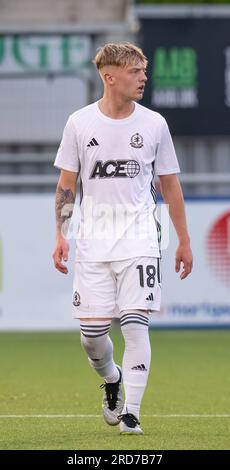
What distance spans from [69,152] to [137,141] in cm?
41

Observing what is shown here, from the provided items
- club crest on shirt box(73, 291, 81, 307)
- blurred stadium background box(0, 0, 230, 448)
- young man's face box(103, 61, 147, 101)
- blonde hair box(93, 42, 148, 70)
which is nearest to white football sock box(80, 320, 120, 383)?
club crest on shirt box(73, 291, 81, 307)

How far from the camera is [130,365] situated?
27.8 ft

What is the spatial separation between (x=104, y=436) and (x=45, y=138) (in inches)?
625

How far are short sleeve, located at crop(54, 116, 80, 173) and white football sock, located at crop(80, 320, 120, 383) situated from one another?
3.02 ft

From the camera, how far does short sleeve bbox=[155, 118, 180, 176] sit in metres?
8.67

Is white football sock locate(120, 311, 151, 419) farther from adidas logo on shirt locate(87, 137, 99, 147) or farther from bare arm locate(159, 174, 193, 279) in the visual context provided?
adidas logo on shirt locate(87, 137, 99, 147)

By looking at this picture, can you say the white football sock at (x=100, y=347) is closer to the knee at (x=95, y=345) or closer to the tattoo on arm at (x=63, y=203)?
the knee at (x=95, y=345)

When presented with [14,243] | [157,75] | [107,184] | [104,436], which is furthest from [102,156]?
[157,75]

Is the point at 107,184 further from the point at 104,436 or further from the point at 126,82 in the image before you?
the point at 104,436

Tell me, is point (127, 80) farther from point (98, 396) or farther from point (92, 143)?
point (98, 396)

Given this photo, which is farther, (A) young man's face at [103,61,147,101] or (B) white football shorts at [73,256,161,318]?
(A) young man's face at [103,61,147,101]

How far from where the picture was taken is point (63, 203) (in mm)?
8805

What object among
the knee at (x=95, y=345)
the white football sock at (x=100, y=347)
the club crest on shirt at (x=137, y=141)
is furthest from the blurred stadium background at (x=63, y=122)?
the club crest on shirt at (x=137, y=141)
